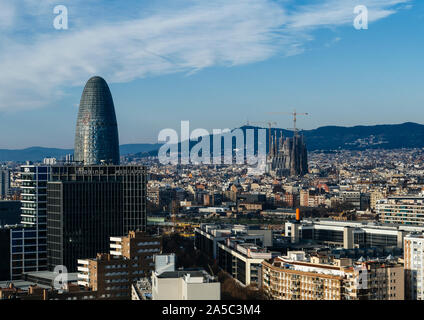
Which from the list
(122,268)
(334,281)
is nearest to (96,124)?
(122,268)

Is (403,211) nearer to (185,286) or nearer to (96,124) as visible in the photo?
(96,124)

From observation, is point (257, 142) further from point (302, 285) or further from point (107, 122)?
point (302, 285)

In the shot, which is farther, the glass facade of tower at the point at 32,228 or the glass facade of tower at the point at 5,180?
the glass facade of tower at the point at 5,180

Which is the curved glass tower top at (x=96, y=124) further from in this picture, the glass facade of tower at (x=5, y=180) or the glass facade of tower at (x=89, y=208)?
the glass facade of tower at (x=89, y=208)

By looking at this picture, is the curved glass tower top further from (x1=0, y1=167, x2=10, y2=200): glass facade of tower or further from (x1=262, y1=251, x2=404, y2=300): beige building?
(x1=262, y1=251, x2=404, y2=300): beige building

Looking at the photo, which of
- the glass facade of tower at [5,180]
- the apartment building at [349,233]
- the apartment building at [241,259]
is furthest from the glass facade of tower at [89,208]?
the glass facade of tower at [5,180]
